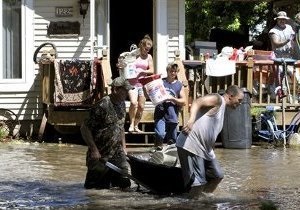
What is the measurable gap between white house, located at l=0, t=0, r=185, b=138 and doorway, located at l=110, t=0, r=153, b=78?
1645 millimetres

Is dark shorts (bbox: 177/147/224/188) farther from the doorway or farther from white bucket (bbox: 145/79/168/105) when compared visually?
the doorway

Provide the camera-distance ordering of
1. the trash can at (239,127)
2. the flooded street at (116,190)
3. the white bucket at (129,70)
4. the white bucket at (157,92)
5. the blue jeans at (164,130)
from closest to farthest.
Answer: the flooded street at (116,190), the white bucket at (157,92), the blue jeans at (164,130), the white bucket at (129,70), the trash can at (239,127)

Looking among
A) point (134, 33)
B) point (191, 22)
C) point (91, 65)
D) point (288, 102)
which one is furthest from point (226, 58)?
point (191, 22)

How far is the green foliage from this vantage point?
26.2 metres

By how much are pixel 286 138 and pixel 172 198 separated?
6637 mm

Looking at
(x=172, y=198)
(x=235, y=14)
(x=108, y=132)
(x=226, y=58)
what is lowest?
(x=172, y=198)

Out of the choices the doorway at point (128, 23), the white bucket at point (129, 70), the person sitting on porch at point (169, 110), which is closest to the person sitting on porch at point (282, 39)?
the doorway at point (128, 23)

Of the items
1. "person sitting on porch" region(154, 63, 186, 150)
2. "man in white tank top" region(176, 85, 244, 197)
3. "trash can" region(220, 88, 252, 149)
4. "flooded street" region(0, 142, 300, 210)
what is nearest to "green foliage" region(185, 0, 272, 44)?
"trash can" region(220, 88, 252, 149)

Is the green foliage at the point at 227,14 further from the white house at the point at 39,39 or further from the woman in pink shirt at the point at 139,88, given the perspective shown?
the woman in pink shirt at the point at 139,88

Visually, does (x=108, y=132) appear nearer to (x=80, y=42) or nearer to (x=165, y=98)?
(x=165, y=98)

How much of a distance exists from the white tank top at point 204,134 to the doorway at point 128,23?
952 cm

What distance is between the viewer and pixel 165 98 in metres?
12.6

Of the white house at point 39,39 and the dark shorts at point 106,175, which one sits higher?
the white house at point 39,39

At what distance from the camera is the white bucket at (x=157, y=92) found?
12.6 metres
